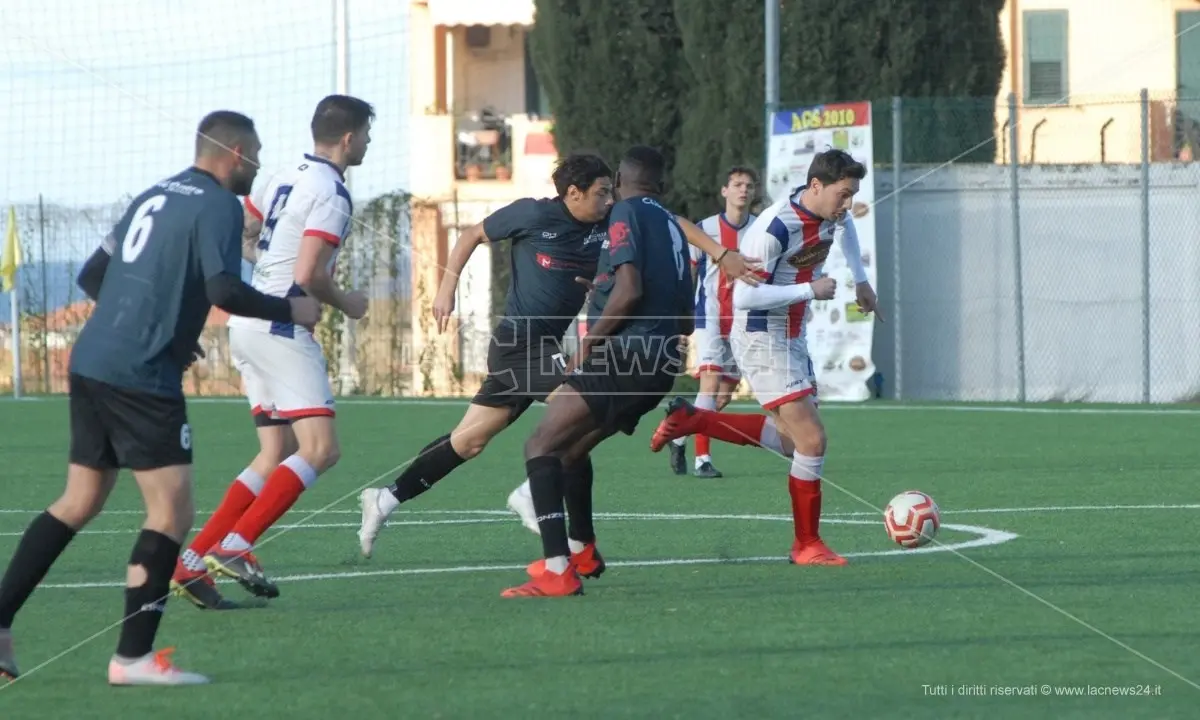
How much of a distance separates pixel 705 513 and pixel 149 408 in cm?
630

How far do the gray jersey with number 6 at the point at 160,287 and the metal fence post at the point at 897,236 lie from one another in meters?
18.7

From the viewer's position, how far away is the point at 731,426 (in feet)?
38.3

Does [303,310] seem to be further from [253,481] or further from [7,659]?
[253,481]

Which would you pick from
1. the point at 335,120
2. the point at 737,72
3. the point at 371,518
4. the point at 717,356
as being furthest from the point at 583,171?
the point at 737,72

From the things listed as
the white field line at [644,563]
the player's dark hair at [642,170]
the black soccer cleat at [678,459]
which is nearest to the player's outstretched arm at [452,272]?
the player's dark hair at [642,170]

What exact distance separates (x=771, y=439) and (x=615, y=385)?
97.5 inches

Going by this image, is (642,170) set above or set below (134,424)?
above

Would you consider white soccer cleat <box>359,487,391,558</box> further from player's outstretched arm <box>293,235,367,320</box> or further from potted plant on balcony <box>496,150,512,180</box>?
potted plant on balcony <box>496,150,512,180</box>

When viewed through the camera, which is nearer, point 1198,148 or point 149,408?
point 149,408

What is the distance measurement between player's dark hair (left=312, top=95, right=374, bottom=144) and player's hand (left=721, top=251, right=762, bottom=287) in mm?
2022

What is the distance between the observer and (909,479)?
1491 cm

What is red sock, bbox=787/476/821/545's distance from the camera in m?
10.1

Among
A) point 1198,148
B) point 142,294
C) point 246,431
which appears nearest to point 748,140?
point 1198,148

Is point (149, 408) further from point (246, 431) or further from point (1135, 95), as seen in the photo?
point (1135, 95)
